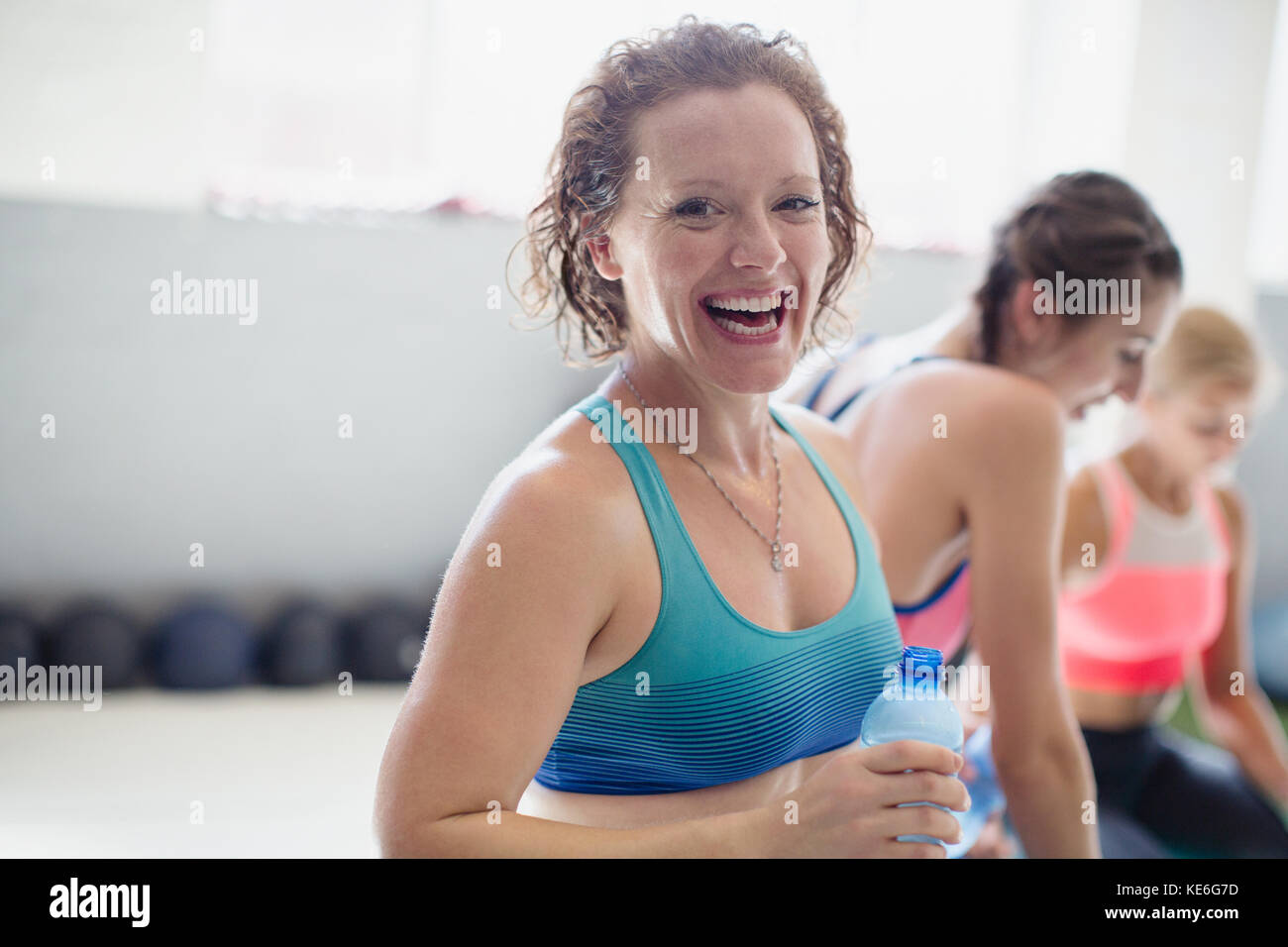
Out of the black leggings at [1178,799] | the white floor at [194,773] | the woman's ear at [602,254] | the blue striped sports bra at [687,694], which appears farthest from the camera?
the white floor at [194,773]

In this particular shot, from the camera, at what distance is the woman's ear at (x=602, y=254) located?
850mm

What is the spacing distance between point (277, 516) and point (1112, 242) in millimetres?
2584

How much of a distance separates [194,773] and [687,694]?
201cm

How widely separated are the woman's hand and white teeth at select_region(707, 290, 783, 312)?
33 cm

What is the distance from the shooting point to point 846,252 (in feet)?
3.28

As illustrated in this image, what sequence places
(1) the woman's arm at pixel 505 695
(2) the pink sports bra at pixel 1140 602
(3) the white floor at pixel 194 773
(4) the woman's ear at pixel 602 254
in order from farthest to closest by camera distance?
(3) the white floor at pixel 194 773, (2) the pink sports bra at pixel 1140 602, (4) the woman's ear at pixel 602 254, (1) the woman's arm at pixel 505 695

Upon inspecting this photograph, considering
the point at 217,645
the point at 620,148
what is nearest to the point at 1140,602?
the point at 620,148

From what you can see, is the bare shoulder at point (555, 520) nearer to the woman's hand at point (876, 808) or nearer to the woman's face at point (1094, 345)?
the woman's hand at point (876, 808)

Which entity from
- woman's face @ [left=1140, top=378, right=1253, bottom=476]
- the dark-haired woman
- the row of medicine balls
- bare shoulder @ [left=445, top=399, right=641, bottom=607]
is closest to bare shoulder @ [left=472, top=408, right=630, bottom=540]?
bare shoulder @ [left=445, top=399, right=641, bottom=607]

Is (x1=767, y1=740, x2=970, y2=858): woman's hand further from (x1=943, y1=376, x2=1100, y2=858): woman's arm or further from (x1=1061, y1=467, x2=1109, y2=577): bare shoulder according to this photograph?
(x1=1061, y1=467, x2=1109, y2=577): bare shoulder

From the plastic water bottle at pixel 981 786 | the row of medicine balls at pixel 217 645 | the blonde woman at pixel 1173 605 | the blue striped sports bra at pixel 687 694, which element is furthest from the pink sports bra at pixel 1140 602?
the row of medicine balls at pixel 217 645

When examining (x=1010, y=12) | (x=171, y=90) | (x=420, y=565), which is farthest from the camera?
(x=1010, y=12)
